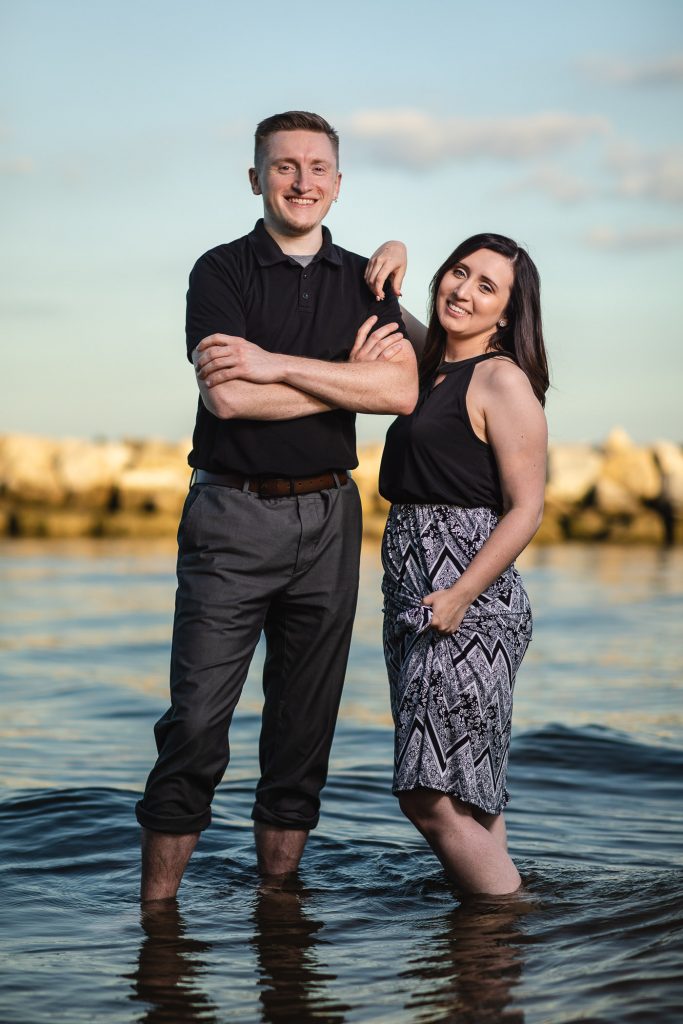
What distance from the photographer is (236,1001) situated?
3062mm

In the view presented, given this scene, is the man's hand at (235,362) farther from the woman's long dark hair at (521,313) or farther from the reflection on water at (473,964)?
the reflection on water at (473,964)

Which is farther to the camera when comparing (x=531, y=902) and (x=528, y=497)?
(x=531, y=902)

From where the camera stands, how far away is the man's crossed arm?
138 inches

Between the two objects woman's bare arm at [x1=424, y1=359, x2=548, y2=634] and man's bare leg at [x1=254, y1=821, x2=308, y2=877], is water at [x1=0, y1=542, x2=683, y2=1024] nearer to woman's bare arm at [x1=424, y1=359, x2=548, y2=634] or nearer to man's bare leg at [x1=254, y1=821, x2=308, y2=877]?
man's bare leg at [x1=254, y1=821, x2=308, y2=877]

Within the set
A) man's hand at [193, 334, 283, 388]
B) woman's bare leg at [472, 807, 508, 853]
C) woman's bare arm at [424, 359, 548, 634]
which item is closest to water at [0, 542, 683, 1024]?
woman's bare leg at [472, 807, 508, 853]

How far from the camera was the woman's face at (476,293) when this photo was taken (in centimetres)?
365

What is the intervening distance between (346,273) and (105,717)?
401cm

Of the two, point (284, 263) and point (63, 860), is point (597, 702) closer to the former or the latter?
point (63, 860)

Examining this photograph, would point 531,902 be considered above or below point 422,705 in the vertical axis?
below

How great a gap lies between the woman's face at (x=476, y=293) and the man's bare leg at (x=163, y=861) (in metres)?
1.69

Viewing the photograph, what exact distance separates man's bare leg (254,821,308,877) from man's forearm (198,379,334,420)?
1363mm

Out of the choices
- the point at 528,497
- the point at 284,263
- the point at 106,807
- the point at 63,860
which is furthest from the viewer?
the point at 106,807

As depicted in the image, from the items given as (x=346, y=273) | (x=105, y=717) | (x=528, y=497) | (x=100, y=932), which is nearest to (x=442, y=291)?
(x=346, y=273)

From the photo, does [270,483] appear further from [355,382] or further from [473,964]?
[473,964]
